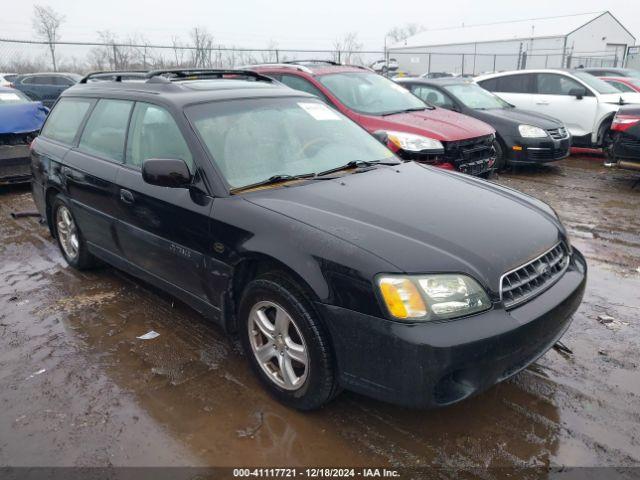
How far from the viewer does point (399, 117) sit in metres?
6.91

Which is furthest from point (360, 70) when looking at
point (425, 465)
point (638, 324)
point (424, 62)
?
point (424, 62)

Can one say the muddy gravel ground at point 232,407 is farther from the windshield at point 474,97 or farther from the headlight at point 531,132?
the windshield at point 474,97

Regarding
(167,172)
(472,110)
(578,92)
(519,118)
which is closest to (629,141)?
(519,118)

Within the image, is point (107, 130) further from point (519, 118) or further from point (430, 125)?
point (519, 118)

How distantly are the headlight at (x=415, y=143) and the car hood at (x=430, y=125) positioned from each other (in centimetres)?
7

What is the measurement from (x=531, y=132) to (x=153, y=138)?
6.71m

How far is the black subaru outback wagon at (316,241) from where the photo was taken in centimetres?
232

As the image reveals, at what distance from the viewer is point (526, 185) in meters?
7.91

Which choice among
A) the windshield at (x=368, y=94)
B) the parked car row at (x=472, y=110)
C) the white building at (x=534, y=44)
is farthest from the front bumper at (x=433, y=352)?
the white building at (x=534, y=44)

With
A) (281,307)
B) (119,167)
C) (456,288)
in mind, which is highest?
(119,167)

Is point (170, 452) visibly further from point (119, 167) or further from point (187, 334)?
point (119, 167)

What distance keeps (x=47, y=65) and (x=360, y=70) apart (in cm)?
1715

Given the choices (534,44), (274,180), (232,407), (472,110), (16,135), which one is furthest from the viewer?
(534,44)

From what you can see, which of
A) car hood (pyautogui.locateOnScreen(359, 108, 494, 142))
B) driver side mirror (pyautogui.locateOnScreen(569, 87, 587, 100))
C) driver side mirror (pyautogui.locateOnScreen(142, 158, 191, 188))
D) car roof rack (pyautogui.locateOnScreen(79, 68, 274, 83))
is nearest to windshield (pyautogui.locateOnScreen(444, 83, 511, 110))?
driver side mirror (pyautogui.locateOnScreen(569, 87, 587, 100))
